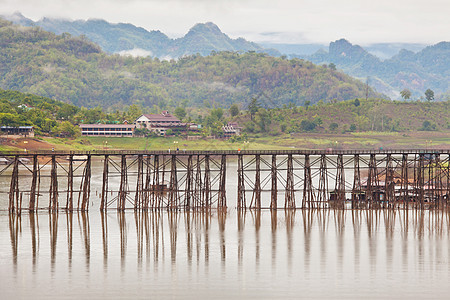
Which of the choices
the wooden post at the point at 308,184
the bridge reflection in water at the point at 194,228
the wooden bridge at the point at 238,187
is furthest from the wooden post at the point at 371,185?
the wooden post at the point at 308,184

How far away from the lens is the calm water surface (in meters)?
43.3

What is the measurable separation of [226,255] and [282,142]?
129 m

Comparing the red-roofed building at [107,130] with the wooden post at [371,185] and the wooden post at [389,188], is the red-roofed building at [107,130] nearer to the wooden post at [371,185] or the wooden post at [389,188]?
the wooden post at [371,185]

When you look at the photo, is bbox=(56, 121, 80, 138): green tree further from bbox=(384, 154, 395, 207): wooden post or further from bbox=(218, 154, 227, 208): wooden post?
bbox=(384, 154, 395, 207): wooden post

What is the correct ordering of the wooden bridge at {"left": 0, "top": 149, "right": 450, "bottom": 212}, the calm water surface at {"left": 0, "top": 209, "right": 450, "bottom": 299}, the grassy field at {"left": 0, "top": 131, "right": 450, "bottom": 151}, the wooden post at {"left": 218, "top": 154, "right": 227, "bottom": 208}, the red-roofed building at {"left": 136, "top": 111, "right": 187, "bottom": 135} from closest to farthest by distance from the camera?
the calm water surface at {"left": 0, "top": 209, "right": 450, "bottom": 299} → the wooden bridge at {"left": 0, "top": 149, "right": 450, "bottom": 212} → the wooden post at {"left": 218, "top": 154, "right": 227, "bottom": 208} → the grassy field at {"left": 0, "top": 131, "right": 450, "bottom": 151} → the red-roofed building at {"left": 136, "top": 111, "right": 187, "bottom": 135}

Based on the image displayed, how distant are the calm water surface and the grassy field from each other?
86486mm

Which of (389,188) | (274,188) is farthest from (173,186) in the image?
(389,188)

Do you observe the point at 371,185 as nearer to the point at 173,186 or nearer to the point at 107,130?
the point at 173,186

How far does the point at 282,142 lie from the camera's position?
590 feet

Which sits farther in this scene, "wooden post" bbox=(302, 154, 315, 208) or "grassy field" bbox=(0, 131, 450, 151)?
"grassy field" bbox=(0, 131, 450, 151)

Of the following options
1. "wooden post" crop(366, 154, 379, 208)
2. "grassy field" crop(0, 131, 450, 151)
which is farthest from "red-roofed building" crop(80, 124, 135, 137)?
"wooden post" crop(366, 154, 379, 208)

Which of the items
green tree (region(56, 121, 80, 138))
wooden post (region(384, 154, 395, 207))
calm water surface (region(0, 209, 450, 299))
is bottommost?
calm water surface (region(0, 209, 450, 299))

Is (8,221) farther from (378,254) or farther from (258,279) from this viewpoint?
(378,254)

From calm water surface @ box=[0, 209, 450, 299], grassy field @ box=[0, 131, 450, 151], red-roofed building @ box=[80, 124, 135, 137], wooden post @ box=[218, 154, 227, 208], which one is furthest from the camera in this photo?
red-roofed building @ box=[80, 124, 135, 137]
